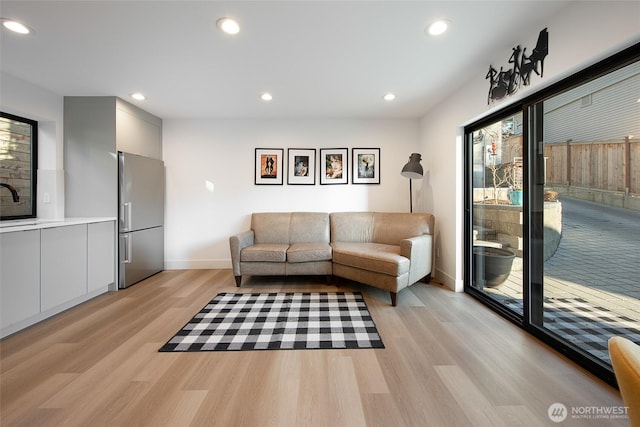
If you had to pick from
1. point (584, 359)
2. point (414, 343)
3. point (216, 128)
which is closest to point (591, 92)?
point (584, 359)

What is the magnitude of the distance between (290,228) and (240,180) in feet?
3.72

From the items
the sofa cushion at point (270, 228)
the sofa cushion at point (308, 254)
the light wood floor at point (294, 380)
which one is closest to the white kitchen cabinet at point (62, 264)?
the light wood floor at point (294, 380)

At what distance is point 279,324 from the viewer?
2.32 m

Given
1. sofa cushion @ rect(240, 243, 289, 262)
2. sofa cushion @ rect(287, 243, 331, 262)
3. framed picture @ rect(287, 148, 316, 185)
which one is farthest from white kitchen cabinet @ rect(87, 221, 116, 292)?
framed picture @ rect(287, 148, 316, 185)

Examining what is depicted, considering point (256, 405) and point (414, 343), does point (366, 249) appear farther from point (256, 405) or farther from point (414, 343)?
point (256, 405)

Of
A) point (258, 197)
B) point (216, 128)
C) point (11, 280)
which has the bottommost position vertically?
point (11, 280)

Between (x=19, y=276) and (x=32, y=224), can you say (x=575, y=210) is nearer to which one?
(x=19, y=276)

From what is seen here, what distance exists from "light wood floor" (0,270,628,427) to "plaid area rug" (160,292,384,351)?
0.35ft

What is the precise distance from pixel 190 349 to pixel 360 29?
2.69m

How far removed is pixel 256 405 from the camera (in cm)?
141

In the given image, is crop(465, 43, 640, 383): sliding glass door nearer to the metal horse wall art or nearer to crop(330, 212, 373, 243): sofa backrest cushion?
the metal horse wall art

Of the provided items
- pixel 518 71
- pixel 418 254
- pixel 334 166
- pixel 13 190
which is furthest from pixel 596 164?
pixel 13 190

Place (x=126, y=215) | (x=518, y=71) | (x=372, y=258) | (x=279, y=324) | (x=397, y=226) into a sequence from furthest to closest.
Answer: (x=397, y=226)
(x=126, y=215)
(x=372, y=258)
(x=279, y=324)
(x=518, y=71)

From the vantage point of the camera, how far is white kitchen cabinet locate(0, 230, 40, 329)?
2.03 m
